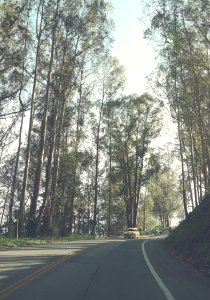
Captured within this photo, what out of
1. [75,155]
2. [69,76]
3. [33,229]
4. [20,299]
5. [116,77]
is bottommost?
[20,299]

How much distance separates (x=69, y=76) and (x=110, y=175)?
27.6 m

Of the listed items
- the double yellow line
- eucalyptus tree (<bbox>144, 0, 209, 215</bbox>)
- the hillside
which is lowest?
the double yellow line

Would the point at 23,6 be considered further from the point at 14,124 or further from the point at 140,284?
the point at 140,284

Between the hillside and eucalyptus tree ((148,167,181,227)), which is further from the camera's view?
eucalyptus tree ((148,167,181,227))

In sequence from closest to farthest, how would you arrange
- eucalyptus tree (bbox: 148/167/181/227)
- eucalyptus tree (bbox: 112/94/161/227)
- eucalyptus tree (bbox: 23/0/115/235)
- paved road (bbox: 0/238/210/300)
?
paved road (bbox: 0/238/210/300) → eucalyptus tree (bbox: 23/0/115/235) → eucalyptus tree (bbox: 112/94/161/227) → eucalyptus tree (bbox: 148/167/181/227)

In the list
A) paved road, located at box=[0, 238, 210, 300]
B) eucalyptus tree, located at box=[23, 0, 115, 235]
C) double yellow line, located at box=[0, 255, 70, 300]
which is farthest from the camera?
eucalyptus tree, located at box=[23, 0, 115, 235]

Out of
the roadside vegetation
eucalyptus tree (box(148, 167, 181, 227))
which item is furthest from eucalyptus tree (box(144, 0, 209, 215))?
eucalyptus tree (box(148, 167, 181, 227))

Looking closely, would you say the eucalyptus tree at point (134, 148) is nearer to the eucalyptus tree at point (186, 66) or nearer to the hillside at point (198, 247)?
the eucalyptus tree at point (186, 66)

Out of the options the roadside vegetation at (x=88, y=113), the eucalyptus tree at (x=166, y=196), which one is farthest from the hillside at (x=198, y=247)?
the eucalyptus tree at (x=166, y=196)

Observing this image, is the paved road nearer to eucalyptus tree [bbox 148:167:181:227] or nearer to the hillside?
the hillside

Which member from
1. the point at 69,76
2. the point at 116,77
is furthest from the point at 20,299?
the point at 116,77

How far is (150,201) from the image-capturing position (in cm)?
10181

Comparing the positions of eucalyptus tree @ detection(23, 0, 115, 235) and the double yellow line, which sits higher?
eucalyptus tree @ detection(23, 0, 115, 235)

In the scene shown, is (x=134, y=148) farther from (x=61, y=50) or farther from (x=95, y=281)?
(x=95, y=281)
